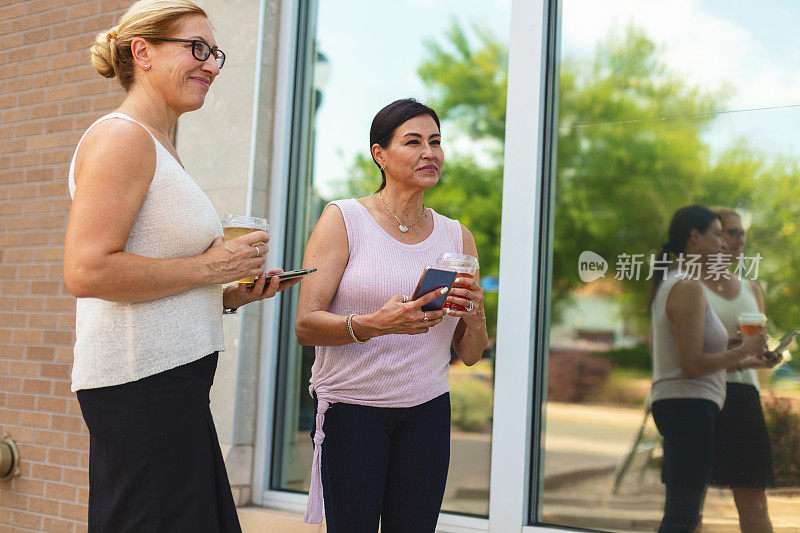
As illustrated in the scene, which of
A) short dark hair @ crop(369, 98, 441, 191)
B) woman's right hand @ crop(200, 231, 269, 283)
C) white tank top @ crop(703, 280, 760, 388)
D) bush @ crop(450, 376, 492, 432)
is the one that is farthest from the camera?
bush @ crop(450, 376, 492, 432)

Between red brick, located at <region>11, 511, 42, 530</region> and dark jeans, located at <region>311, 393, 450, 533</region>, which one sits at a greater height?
dark jeans, located at <region>311, 393, 450, 533</region>

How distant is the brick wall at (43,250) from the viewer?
12.8 feet

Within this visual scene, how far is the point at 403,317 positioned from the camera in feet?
6.64

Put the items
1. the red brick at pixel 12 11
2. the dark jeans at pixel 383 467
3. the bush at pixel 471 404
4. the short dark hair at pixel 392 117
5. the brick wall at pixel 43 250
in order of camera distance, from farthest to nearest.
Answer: the red brick at pixel 12 11
the brick wall at pixel 43 250
the bush at pixel 471 404
the short dark hair at pixel 392 117
the dark jeans at pixel 383 467

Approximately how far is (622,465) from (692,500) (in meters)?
0.30

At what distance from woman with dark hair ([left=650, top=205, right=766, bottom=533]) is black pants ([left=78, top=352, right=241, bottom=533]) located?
2.01m

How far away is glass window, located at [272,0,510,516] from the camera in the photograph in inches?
146

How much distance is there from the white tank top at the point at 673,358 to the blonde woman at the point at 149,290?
1.95 meters

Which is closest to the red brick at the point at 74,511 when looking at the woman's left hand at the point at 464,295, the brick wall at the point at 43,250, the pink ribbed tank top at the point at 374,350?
the brick wall at the point at 43,250

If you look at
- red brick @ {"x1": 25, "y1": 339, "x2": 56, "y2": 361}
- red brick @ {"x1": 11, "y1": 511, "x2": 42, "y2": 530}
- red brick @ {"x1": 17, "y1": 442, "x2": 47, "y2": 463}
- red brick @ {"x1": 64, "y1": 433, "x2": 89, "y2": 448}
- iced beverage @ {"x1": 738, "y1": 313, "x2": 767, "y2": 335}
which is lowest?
red brick @ {"x1": 11, "y1": 511, "x2": 42, "y2": 530}

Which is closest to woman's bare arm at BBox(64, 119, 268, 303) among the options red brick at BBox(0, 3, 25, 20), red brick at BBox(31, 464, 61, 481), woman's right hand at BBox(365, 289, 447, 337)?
woman's right hand at BBox(365, 289, 447, 337)

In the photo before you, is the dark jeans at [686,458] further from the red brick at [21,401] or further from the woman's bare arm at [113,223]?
the red brick at [21,401]

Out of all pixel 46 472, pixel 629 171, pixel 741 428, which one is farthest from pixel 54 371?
pixel 741 428

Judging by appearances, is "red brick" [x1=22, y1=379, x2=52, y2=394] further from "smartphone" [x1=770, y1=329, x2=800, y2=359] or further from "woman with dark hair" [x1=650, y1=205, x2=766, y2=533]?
"smartphone" [x1=770, y1=329, x2=800, y2=359]
